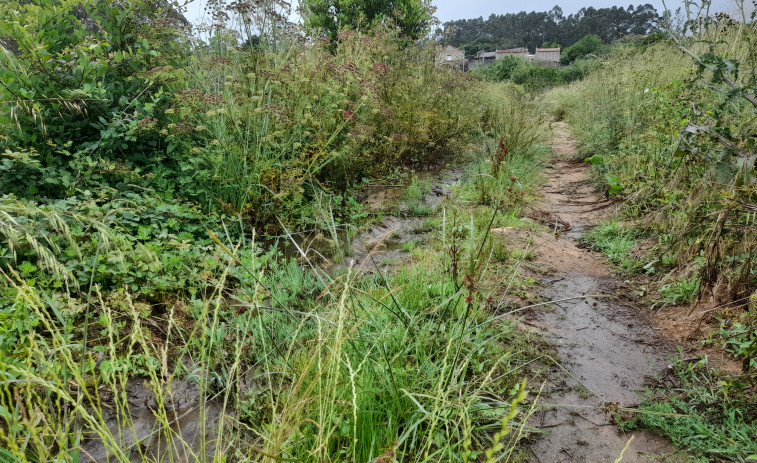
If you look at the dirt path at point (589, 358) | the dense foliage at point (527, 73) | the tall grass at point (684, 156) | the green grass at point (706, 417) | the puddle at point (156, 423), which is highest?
the dense foliage at point (527, 73)

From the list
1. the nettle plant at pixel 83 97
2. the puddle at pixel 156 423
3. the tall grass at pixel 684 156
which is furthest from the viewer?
the nettle plant at pixel 83 97

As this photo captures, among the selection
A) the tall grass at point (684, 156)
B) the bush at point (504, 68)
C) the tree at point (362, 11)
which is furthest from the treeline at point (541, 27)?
the tall grass at point (684, 156)

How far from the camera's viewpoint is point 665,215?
12.3 ft

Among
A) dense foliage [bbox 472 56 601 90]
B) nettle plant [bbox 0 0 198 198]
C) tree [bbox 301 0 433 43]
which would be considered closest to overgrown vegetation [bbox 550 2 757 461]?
nettle plant [bbox 0 0 198 198]

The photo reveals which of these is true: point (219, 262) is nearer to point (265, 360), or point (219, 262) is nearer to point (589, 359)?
point (265, 360)

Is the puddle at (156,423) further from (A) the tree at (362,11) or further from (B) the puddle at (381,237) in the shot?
(A) the tree at (362,11)

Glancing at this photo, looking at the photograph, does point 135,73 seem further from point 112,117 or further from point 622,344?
point 622,344

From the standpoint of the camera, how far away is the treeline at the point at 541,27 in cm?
5619

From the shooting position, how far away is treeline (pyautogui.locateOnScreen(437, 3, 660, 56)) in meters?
56.2

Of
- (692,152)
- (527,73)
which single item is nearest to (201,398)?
(692,152)

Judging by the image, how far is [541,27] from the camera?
225 feet

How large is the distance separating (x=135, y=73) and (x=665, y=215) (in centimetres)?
474

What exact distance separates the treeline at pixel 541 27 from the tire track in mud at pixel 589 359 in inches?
2019

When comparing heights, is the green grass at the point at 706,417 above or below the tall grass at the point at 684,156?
below
